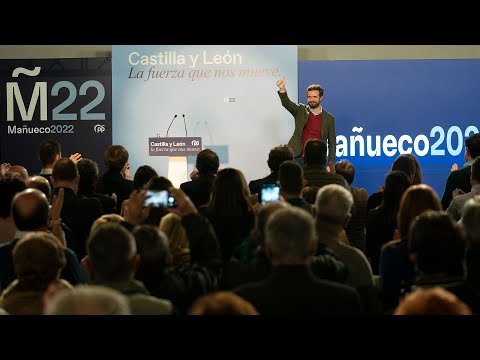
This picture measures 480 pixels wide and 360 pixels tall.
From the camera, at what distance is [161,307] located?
131 inches

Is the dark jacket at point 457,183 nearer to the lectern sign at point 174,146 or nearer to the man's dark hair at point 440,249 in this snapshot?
the man's dark hair at point 440,249

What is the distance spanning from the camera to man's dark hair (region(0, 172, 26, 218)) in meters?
4.92

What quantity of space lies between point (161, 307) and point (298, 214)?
61 centimetres

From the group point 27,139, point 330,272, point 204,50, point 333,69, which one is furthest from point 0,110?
point 330,272

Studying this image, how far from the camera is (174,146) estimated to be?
10180 mm

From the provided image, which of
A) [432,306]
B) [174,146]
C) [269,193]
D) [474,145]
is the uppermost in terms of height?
[174,146]

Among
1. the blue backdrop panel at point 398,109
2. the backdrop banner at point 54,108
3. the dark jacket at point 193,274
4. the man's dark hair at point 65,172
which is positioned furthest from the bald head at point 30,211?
the blue backdrop panel at point 398,109

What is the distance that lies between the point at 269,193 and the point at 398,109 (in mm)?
5533

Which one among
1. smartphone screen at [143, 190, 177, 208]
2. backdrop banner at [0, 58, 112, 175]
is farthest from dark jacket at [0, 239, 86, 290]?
backdrop banner at [0, 58, 112, 175]

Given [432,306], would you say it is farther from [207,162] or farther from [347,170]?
[347,170]

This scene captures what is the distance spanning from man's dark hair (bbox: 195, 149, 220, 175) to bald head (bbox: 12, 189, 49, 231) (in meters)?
2.01

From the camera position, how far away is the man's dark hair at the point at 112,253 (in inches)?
137

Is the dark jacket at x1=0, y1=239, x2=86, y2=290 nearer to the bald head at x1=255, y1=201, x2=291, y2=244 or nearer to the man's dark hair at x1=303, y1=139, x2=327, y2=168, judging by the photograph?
the bald head at x1=255, y1=201, x2=291, y2=244

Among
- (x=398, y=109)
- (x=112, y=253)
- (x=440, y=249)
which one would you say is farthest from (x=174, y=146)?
(x=440, y=249)
